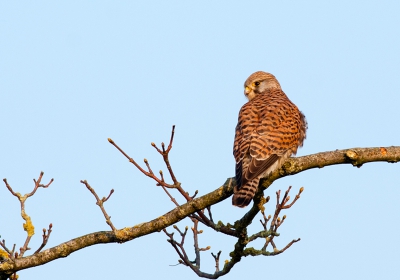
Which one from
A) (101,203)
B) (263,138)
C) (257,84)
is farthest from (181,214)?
(257,84)

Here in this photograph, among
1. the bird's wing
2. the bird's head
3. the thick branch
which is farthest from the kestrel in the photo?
the bird's head

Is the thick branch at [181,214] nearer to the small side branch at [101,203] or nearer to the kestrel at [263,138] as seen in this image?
the small side branch at [101,203]

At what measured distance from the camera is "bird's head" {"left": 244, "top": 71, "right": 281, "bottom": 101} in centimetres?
770

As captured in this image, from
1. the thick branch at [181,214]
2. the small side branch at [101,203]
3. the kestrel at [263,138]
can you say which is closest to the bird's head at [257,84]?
the kestrel at [263,138]

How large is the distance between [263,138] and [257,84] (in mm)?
2349

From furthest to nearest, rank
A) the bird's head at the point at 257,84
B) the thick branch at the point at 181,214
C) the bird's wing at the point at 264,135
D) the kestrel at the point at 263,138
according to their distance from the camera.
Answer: the bird's head at the point at 257,84, the bird's wing at the point at 264,135, the kestrel at the point at 263,138, the thick branch at the point at 181,214

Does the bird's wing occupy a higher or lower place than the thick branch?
higher

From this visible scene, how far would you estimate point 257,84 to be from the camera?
7.76 m

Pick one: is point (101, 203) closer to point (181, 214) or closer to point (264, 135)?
point (181, 214)

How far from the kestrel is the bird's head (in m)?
0.81

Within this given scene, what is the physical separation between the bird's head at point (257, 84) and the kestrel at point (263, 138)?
808mm

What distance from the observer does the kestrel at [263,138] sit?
4.71 meters

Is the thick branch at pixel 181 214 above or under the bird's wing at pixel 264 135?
under

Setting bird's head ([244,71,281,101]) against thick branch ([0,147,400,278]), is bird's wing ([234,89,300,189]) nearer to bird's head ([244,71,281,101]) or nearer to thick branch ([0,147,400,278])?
thick branch ([0,147,400,278])
